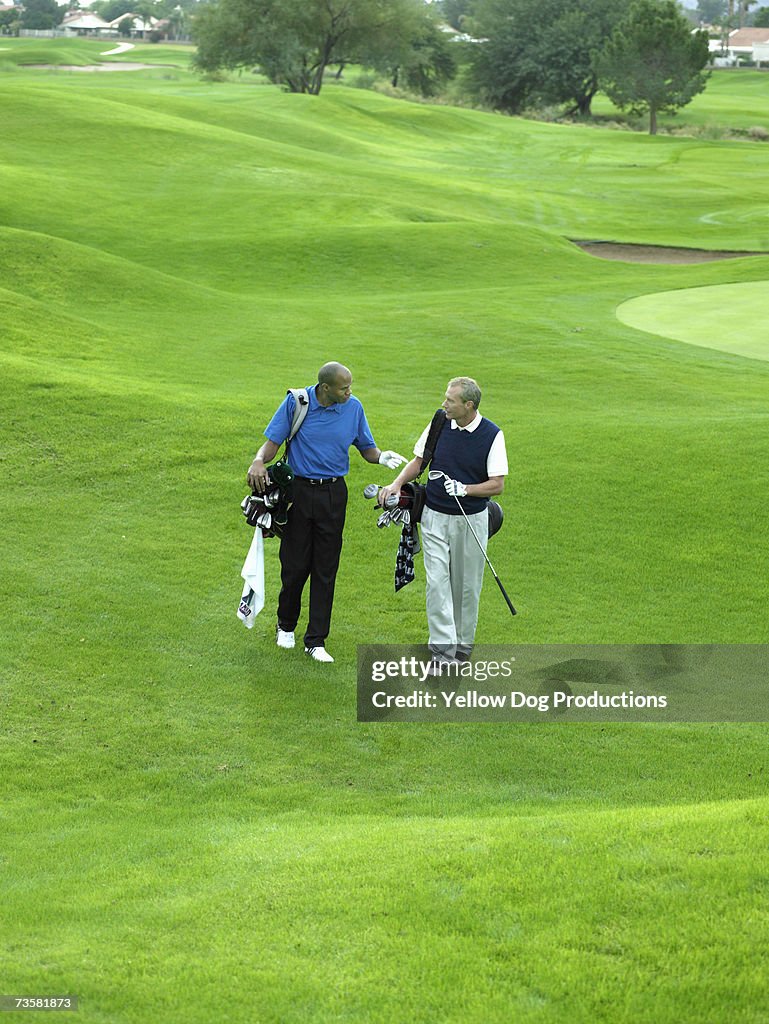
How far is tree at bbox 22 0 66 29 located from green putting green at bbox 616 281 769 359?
173032mm

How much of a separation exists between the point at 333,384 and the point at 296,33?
78839mm

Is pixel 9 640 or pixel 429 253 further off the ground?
pixel 429 253

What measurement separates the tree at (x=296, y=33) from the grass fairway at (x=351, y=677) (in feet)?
178

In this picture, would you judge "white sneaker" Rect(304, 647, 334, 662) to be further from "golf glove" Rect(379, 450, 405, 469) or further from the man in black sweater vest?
"golf glove" Rect(379, 450, 405, 469)

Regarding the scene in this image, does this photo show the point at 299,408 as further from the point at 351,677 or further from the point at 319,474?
the point at 351,677

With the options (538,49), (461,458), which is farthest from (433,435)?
(538,49)

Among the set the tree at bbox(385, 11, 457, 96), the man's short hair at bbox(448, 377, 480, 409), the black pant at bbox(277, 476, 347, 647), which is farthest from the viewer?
the tree at bbox(385, 11, 457, 96)

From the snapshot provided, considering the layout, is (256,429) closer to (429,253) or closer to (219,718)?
(219,718)

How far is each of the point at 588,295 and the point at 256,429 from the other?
1508 centimetres

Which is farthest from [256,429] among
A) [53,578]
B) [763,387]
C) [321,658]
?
[763,387]

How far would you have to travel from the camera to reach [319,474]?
10.4 metres

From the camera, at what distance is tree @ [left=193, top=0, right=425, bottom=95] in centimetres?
8131

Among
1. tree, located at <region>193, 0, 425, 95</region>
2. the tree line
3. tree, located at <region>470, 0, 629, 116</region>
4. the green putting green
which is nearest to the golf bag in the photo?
the green putting green

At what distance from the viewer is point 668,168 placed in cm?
6450
